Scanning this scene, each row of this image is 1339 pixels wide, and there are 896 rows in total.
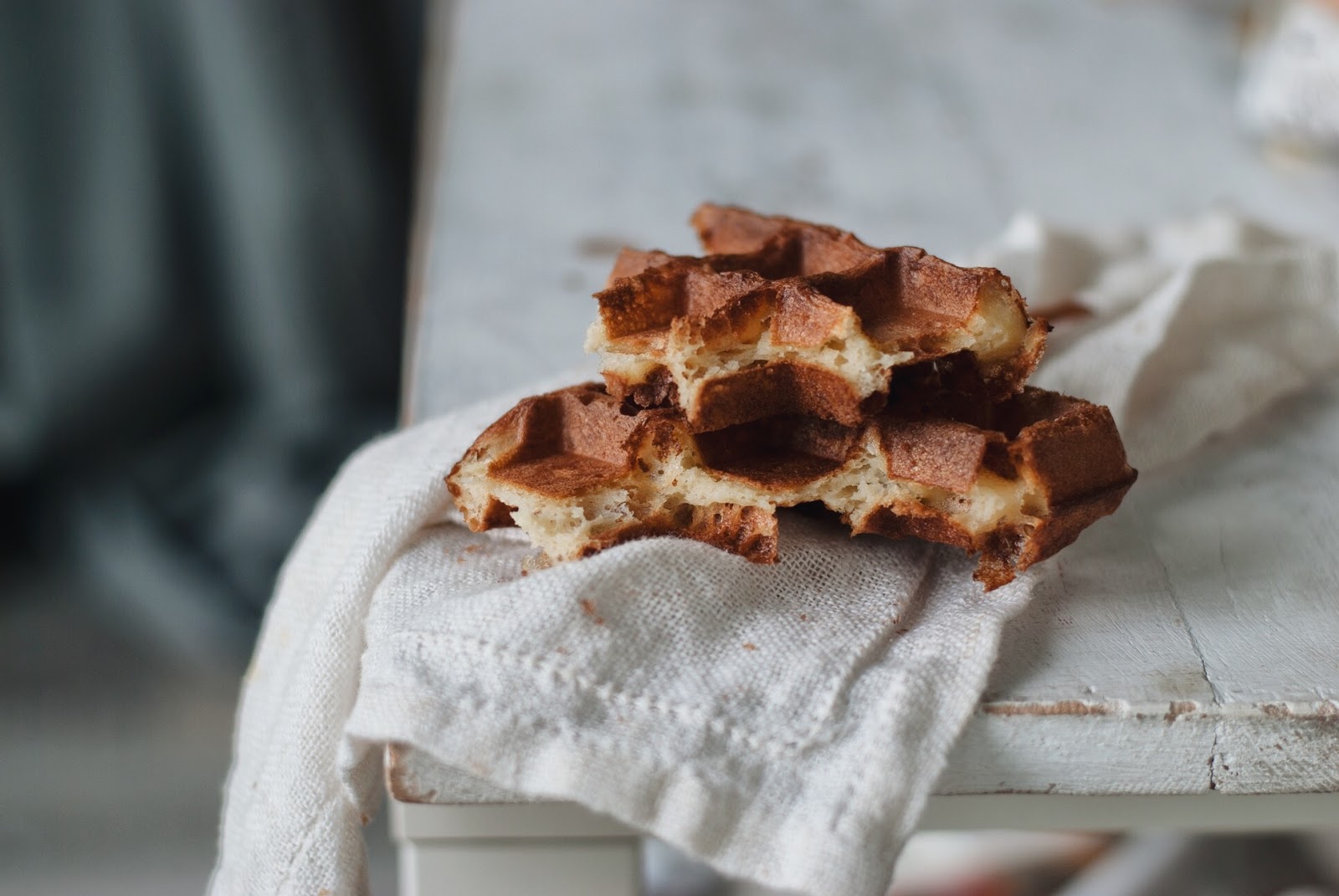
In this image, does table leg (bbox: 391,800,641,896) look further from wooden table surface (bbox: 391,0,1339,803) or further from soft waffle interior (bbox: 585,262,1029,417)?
soft waffle interior (bbox: 585,262,1029,417)

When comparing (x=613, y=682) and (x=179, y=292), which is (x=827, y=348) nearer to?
(x=613, y=682)

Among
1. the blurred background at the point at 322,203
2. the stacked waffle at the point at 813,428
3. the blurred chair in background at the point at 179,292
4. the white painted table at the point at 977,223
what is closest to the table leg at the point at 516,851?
the white painted table at the point at 977,223

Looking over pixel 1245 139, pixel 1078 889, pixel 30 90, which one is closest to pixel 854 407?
pixel 1078 889

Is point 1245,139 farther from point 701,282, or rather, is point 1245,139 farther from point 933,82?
point 701,282

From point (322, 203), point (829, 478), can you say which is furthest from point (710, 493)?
point (322, 203)

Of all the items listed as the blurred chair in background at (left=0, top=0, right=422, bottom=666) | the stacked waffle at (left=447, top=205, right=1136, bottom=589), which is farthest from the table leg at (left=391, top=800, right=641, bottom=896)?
the blurred chair in background at (left=0, top=0, right=422, bottom=666)
